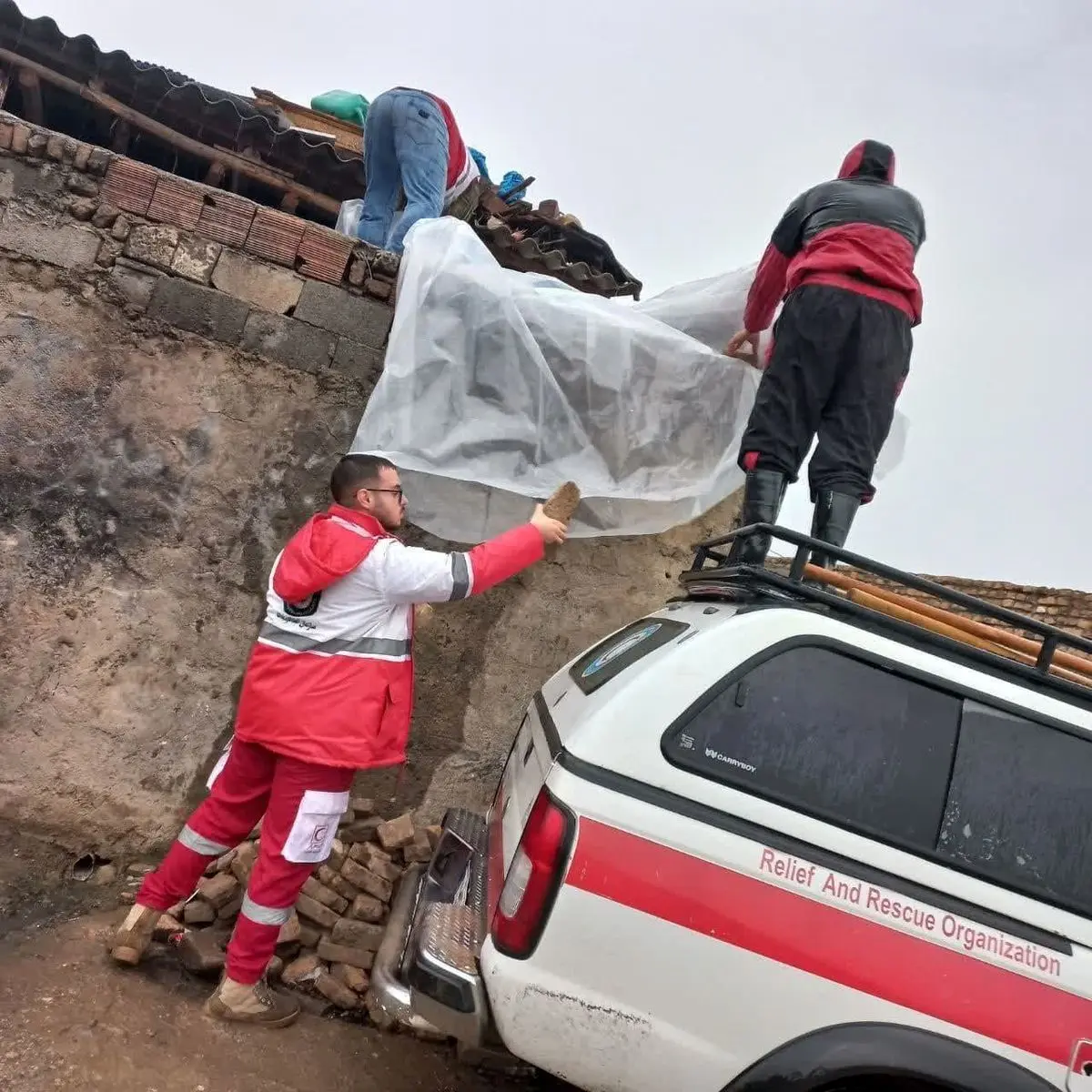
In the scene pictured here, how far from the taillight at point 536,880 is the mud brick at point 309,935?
1.27 m

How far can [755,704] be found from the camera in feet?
6.60

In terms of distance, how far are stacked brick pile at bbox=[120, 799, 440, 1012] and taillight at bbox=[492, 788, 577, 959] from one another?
45.1 inches

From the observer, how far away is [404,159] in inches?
157

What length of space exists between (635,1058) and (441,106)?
167 inches

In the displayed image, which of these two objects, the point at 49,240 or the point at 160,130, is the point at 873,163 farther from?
the point at 160,130

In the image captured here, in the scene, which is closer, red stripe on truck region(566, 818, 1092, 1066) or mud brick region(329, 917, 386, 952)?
red stripe on truck region(566, 818, 1092, 1066)

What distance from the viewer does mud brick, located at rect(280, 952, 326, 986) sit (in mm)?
2764

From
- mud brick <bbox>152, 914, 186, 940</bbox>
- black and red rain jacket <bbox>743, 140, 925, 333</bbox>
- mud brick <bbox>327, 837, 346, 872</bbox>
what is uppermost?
black and red rain jacket <bbox>743, 140, 925, 333</bbox>

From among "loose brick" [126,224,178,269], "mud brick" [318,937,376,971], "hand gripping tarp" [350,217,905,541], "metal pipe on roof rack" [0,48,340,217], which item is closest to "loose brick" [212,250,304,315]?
"loose brick" [126,224,178,269]

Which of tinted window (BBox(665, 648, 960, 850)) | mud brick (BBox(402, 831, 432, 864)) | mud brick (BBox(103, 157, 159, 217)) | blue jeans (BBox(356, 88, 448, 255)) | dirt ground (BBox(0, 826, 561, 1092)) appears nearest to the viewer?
tinted window (BBox(665, 648, 960, 850))

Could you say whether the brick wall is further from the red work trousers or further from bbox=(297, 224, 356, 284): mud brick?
the red work trousers

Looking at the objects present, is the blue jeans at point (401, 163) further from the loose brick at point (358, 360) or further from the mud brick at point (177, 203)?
the mud brick at point (177, 203)

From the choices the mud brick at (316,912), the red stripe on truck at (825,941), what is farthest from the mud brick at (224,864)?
the red stripe on truck at (825,941)

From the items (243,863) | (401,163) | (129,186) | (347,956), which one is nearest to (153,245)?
(129,186)
